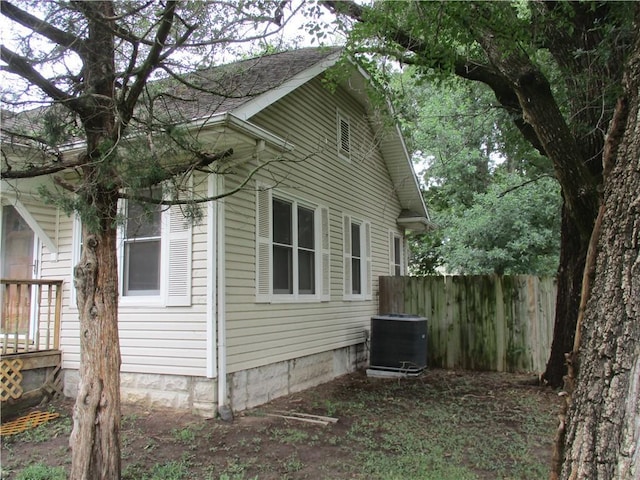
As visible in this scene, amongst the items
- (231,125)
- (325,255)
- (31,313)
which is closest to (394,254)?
(325,255)

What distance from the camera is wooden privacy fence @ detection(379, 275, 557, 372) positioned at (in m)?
9.10

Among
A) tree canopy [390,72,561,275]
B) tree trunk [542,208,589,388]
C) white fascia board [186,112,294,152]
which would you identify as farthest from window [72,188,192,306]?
tree canopy [390,72,561,275]

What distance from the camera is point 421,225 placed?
1264cm

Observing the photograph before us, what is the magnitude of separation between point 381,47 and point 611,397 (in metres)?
5.44

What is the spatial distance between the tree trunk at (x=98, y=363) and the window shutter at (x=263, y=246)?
2915 millimetres

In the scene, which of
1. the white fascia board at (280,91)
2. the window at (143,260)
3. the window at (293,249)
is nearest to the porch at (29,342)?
the window at (143,260)

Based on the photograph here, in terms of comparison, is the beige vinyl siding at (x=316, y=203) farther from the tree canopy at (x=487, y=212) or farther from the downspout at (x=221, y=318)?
the tree canopy at (x=487, y=212)

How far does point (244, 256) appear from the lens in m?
6.22

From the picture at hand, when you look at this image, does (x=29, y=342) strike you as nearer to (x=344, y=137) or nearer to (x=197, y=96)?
(x=197, y=96)

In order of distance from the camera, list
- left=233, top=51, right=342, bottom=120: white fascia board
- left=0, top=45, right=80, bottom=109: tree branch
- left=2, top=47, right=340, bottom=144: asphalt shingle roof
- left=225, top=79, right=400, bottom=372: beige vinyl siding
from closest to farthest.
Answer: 1. left=0, top=45, right=80, bottom=109: tree branch
2. left=2, top=47, right=340, bottom=144: asphalt shingle roof
3. left=233, top=51, right=342, bottom=120: white fascia board
4. left=225, top=79, right=400, bottom=372: beige vinyl siding

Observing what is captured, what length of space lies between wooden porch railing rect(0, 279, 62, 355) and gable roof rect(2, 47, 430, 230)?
2534 millimetres

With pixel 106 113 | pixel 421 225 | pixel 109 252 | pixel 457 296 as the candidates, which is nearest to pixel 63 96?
pixel 106 113

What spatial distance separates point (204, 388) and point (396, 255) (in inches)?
301

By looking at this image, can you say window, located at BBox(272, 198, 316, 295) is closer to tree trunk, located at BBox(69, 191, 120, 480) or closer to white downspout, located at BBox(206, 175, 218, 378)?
white downspout, located at BBox(206, 175, 218, 378)
